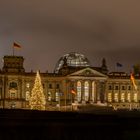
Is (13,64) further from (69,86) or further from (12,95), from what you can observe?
(69,86)

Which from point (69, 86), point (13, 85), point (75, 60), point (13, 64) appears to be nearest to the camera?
point (13, 85)

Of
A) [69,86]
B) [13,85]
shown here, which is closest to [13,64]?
[13,85]

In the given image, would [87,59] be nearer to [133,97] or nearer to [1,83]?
[133,97]

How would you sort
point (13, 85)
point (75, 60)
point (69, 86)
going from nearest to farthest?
point (13, 85) → point (69, 86) → point (75, 60)

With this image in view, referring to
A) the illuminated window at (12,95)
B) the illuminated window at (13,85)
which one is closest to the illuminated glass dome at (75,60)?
the illuminated window at (13,85)

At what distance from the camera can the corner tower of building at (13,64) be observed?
555 ft

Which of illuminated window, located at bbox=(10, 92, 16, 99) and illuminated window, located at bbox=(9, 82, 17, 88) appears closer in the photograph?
illuminated window, located at bbox=(10, 92, 16, 99)

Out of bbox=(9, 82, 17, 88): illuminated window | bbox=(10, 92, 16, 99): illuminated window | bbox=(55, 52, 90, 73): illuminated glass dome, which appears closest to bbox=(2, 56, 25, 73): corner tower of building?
bbox=(9, 82, 17, 88): illuminated window

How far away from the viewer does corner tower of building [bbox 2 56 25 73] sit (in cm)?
16912

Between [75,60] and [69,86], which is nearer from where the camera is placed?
[69,86]

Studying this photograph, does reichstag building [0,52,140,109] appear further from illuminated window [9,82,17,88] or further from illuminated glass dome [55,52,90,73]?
illuminated glass dome [55,52,90,73]

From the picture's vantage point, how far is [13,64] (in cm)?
17088

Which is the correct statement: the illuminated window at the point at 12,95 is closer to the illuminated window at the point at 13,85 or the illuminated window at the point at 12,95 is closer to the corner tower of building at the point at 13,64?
the illuminated window at the point at 13,85

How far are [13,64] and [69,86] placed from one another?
20.1 metres
